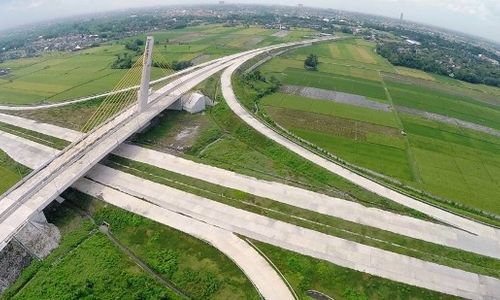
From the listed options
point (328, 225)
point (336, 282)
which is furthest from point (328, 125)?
point (336, 282)

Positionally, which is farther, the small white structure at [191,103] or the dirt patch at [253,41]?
the dirt patch at [253,41]

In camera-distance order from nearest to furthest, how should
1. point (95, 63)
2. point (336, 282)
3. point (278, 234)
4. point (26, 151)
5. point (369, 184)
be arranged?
1. point (336, 282)
2. point (278, 234)
3. point (369, 184)
4. point (26, 151)
5. point (95, 63)

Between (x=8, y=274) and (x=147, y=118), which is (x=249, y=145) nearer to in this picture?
(x=147, y=118)

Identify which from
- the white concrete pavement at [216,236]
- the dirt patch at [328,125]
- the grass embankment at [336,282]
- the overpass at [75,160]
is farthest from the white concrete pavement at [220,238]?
the dirt patch at [328,125]

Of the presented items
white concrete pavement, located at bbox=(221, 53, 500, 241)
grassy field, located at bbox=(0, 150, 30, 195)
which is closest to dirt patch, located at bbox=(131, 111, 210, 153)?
white concrete pavement, located at bbox=(221, 53, 500, 241)

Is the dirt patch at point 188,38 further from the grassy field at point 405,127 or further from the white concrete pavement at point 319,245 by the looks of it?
the white concrete pavement at point 319,245

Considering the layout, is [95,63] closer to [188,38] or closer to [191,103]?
[188,38]

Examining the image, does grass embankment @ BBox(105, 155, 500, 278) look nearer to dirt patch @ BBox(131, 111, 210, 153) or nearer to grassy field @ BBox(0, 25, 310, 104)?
dirt patch @ BBox(131, 111, 210, 153)
